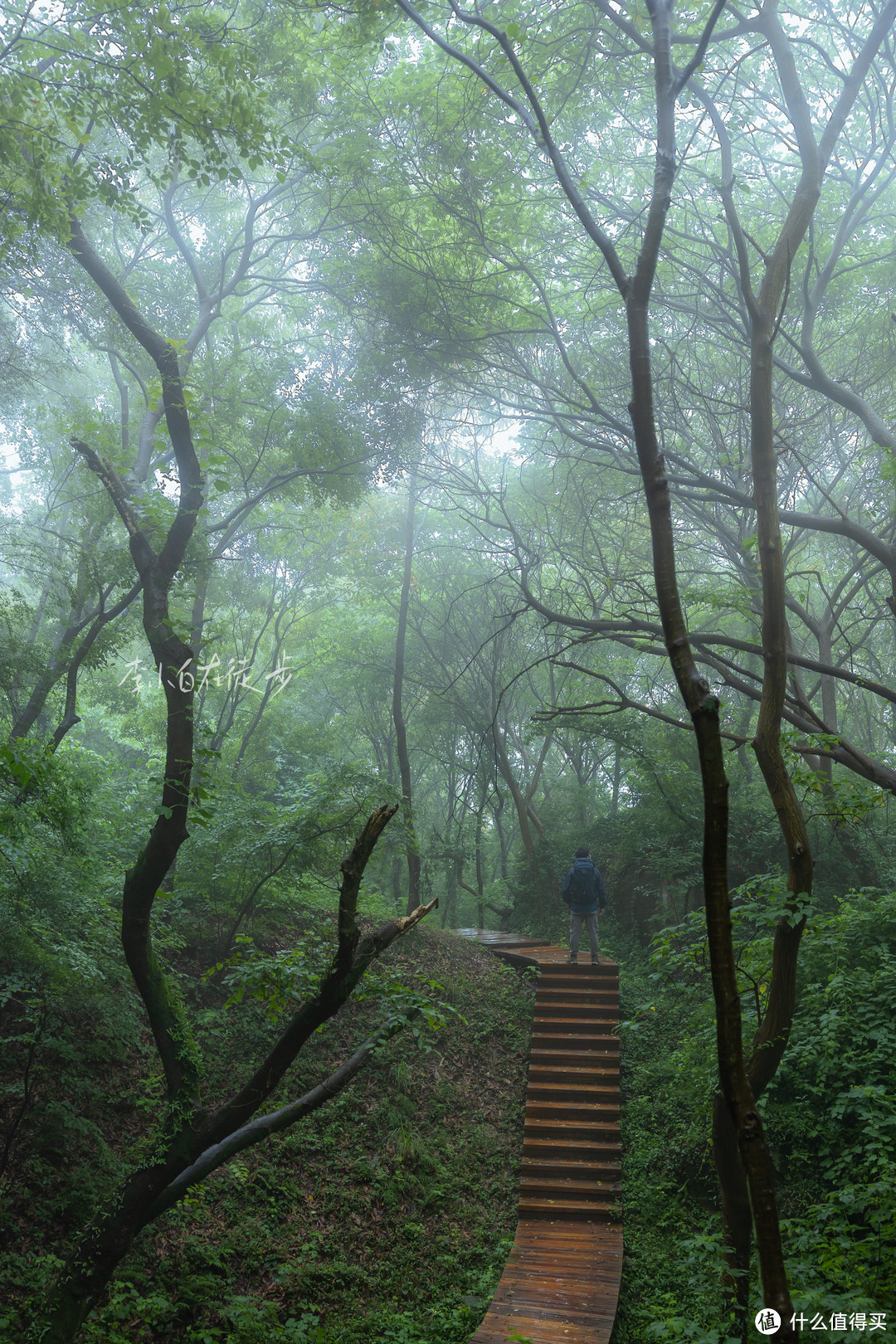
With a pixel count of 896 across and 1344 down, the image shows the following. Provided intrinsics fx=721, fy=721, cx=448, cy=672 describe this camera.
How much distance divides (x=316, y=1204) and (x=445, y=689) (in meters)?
5.66

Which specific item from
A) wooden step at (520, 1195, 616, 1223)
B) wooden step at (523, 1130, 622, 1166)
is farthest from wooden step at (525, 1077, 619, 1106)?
wooden step at (520, 1195, 616, 1223)

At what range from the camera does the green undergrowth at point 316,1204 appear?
4.82 metres

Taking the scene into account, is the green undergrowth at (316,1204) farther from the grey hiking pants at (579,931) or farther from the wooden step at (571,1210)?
the grey hiking pants at (579,931)

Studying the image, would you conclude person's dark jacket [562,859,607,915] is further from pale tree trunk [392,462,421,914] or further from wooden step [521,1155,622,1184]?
wooden step [521,1155,622,1184]

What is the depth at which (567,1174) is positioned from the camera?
23.3 ft

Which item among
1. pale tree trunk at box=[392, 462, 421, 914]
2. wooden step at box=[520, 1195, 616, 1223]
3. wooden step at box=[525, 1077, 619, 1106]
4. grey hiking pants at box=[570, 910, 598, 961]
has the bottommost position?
wooden step at box=[520, 1195, 616, 1223]

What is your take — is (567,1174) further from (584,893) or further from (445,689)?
(445,689)

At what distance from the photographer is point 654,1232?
6199mm

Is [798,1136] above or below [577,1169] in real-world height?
above

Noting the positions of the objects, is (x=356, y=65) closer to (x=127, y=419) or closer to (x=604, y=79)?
(x=604, y=79)

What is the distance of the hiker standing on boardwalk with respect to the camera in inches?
376

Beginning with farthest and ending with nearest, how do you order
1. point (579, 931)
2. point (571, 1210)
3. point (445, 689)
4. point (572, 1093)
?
point (579, 931) → point (445, 689) → point (572, 1093) → point (571, 1210)

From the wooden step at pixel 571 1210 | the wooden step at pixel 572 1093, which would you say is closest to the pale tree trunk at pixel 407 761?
the wooden step at pixel 572 1093

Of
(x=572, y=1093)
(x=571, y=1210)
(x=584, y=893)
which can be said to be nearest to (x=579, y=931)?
(x=584, y=893)
